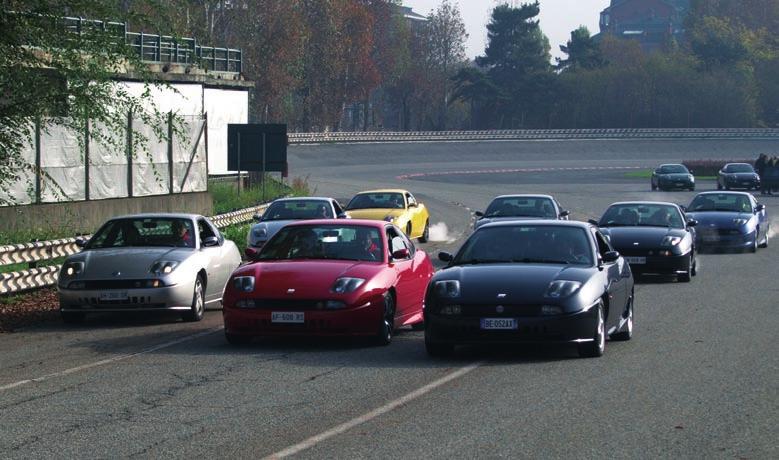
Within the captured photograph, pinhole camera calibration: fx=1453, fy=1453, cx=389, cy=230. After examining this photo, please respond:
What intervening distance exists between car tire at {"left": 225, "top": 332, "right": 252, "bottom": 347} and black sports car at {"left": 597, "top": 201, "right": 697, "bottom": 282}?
34.4 ft

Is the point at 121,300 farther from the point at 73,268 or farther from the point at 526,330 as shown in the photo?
the point at 526,330

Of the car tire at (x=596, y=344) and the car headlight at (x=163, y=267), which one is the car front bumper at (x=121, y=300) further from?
the car tire at (x=596, y=344)

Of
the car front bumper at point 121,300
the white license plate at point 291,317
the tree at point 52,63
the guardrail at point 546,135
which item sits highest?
the tree at point 52,63

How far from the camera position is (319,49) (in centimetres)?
12350

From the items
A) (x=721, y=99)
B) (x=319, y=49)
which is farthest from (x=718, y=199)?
(x=721, y=99)

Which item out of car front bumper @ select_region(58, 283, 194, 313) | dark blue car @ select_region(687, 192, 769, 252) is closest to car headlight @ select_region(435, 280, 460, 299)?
car front bumper @ select_region(58, 283, 194, 313)

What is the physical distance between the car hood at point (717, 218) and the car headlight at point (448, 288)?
1890cm

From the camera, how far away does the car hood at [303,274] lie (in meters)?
14.7

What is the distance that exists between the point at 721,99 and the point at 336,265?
5174 inches

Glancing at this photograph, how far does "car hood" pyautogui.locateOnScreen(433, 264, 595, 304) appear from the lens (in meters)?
13.6

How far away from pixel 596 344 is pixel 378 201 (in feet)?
71.1

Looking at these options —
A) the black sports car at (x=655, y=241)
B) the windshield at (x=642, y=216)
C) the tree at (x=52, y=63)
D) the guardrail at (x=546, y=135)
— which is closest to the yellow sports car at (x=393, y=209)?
the windshield at (x=642, y=216)

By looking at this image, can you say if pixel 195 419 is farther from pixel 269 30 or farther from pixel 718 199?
pixel 269 30

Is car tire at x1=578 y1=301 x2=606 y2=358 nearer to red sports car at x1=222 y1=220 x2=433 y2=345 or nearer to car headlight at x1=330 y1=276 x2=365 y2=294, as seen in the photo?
red sports car at x1=222 y1=220 x2=433 y2=345
